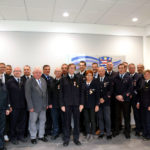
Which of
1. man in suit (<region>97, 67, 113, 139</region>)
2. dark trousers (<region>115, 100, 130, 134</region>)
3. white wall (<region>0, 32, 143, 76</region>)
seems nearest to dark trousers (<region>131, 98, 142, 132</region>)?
dark trousers (<region>115, 100, 130, 134</region>)

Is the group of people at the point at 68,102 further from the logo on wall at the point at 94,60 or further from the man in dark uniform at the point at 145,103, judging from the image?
the logo on wall at the point at 94,60

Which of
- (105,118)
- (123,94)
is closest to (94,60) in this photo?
(123,94)

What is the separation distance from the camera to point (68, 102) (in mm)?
3107

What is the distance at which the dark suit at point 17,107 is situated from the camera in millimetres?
3133

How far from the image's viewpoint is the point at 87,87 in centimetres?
338

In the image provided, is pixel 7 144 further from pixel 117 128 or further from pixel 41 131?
pixel 117 128

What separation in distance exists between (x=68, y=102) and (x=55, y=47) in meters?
2.39

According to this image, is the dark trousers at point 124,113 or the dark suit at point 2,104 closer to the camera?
the dark suit at point 2,104

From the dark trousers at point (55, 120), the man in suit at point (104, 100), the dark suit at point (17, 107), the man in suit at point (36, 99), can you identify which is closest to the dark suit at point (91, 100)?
the man in suit at point (104, 100)

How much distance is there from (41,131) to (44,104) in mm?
630

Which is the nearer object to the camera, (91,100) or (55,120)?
(91,100)

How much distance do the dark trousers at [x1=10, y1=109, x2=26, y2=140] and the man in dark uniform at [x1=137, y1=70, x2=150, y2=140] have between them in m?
2.64

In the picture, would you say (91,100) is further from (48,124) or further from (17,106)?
(17,106)

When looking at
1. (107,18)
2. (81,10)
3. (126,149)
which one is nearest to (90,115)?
(126,149)
